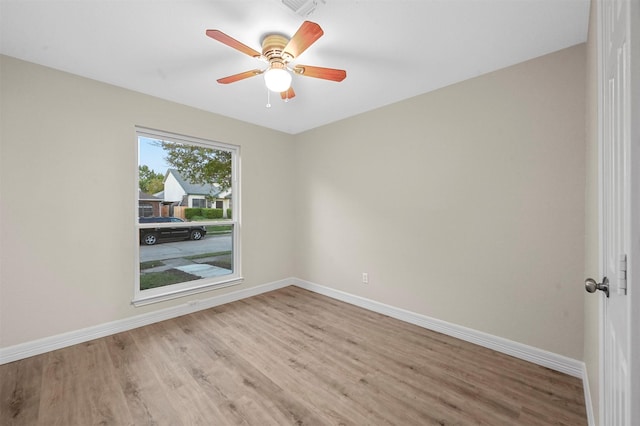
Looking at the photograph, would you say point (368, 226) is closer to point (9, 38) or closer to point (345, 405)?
point (345, 405)

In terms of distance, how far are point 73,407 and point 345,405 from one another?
1798 mm

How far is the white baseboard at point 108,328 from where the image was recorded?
7.33 ft

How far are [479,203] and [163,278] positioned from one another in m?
3.56

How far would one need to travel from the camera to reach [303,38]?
1.62 m

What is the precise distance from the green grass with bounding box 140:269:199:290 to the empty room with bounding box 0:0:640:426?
0.09ft

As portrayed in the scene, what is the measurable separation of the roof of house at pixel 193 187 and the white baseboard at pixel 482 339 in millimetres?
2245

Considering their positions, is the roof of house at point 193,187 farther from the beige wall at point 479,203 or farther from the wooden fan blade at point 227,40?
the wooden fan blade at point 227,40

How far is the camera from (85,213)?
2557mm

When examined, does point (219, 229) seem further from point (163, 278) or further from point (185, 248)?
point (163, 278)

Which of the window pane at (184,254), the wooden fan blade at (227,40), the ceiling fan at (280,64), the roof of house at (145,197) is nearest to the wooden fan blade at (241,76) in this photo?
the ceiling fan at (280,64)

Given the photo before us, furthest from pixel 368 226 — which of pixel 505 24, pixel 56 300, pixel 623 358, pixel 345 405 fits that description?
pixel 56 300

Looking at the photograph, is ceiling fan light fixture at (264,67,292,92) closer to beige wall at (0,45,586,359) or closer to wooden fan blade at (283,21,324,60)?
wooden fan blade at (283,21,324,60)

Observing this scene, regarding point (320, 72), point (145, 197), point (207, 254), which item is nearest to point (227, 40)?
point (320, 72)

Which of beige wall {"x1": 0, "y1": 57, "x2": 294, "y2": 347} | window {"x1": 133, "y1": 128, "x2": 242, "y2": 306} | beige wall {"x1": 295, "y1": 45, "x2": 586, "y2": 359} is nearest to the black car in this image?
window {"x1": 133, "y1": 128, "x2": 242, "y2": 306}
